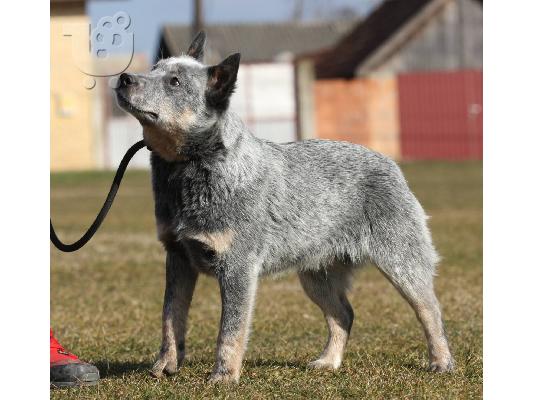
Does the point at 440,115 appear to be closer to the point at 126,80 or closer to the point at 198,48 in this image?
the point at 198,48

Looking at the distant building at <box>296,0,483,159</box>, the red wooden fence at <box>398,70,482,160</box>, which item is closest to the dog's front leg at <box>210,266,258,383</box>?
the distant building at <box>296,0,483,159</box>

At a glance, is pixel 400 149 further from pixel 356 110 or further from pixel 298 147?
pixel 298 147

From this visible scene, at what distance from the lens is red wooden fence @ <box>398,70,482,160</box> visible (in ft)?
118

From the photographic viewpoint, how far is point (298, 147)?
6301mm

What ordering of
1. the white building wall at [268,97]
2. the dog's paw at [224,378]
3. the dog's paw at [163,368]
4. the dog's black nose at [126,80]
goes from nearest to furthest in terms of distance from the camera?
the dog's black nose at [126,80] → the dog's paw at [224,378] → the dog's paw at [163,368] → the white building wall at [268,97]

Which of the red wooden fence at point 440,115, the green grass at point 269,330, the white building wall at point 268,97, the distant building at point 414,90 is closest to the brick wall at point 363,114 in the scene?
the distant building at point 414,90

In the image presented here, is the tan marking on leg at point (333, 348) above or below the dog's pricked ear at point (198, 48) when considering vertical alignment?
below

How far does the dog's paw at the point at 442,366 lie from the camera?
6176 mm

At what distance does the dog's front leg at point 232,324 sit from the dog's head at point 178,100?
725 mm

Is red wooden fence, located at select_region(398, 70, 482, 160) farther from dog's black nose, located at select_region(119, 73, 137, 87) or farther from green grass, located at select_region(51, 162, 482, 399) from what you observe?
dog's black nose, located at select_region(119, 73, 137, 87)

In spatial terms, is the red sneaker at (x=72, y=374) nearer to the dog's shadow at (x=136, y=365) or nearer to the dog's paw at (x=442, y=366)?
the dog's shadow at (x=136, y=365)

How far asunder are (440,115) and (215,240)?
31.5 metres
